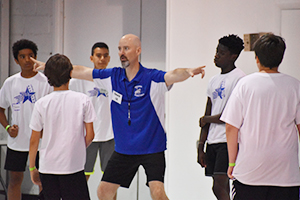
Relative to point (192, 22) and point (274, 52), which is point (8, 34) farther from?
point (274, 52)

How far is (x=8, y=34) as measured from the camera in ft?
15.4

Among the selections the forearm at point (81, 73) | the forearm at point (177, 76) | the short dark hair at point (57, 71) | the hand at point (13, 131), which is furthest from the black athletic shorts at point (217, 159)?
the hand at point (13, 131)

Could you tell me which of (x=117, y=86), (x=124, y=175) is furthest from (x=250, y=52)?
(x=124, y=175)

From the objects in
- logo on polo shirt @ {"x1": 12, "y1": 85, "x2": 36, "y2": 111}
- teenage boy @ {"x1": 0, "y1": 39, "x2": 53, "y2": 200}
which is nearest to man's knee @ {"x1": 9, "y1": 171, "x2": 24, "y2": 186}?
teenage boy @ {"x1": 0, "y1": 39, "x2": 53, "y2": 200}

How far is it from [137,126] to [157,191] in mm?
515

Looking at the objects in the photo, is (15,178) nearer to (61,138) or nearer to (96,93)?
(96,93)

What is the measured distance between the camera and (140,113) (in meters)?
2.87

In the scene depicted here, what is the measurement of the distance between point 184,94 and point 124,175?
4.51 feet

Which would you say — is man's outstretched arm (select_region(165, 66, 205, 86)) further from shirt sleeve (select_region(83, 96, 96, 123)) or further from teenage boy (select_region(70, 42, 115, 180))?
teenage boy (select_region(70, 42, 115, 180))

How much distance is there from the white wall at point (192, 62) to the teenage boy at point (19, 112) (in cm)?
138

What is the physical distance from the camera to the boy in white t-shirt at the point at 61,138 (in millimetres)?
2555

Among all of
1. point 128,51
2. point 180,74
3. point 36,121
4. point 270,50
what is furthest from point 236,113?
point 36,121

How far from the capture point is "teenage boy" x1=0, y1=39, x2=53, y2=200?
354cm

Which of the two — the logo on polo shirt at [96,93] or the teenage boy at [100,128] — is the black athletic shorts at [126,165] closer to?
the teenage boy at [100,128]
